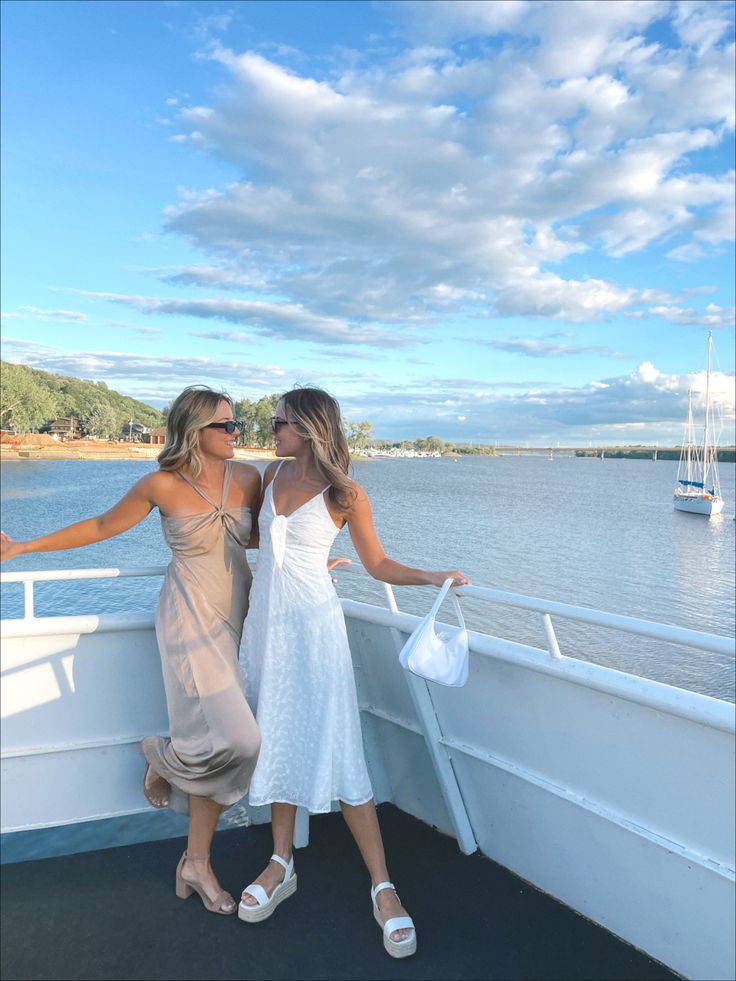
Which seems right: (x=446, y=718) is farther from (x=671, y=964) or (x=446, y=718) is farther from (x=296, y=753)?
(x=671, y=964)

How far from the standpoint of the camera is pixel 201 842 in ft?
9.03

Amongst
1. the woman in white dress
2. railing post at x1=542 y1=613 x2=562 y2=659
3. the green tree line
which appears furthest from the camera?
the green tree line

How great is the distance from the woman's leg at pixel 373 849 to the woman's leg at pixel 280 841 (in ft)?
0.71

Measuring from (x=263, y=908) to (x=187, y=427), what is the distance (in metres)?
1.69

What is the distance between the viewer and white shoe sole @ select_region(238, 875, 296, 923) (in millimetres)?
2635

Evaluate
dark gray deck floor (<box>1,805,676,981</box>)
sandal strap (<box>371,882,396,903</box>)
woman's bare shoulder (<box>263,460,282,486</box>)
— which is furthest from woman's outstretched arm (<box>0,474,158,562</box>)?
sandal strap (<box>371,882,396,903</box>)

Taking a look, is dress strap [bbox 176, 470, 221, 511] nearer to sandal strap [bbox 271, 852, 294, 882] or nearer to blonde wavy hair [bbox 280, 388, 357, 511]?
blonde wavy hair [bbox 280, 388, 357, 511]

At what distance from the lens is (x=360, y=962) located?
2.46 m

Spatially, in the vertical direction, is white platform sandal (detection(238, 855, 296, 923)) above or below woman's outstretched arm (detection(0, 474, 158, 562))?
below

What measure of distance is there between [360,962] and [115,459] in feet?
352

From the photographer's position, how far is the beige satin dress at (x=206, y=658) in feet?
8.54

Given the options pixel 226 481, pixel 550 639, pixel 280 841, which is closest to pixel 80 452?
pixel 226 481

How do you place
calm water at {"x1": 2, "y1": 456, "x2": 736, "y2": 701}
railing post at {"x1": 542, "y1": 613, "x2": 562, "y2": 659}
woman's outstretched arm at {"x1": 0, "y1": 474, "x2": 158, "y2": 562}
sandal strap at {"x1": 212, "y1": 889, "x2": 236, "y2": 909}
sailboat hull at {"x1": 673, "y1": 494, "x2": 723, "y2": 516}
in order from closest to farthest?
railing post at {"x1": 542, "y1": 613, "x2": 562, "y2": 659}, woman's outstretched arm at {"x1": 0, "y1": 474, "x2": 158, "y2": 562}, sandal strap at {"x1": 212, "y1": 889, "x2": 236, "y2": 909}, calm water at {"x1": 2, "y1": 456, "x2": 736, "y2": 701}, sailboat hull at {"x1": 673, "y1": 494, "x2": 723, "y2": 516}

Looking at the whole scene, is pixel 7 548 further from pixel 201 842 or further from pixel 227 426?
pixel 201 842
